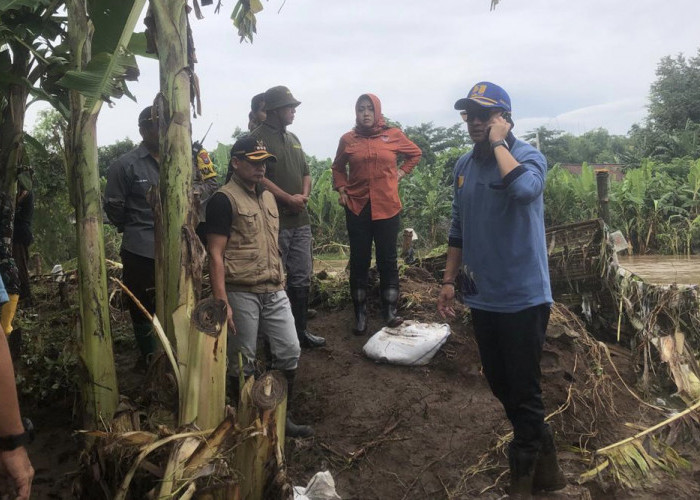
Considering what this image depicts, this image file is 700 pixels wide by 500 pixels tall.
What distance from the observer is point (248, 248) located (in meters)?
3.48

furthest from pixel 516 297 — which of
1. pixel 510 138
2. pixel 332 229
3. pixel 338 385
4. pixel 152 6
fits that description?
pixel 332 229

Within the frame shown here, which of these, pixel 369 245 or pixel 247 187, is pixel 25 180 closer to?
pixel 247 187

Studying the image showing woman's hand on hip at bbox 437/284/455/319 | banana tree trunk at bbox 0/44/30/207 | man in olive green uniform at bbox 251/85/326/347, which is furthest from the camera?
man in olive green uniform at bbox 251/85/326/347

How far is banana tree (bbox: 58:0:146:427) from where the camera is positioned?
303 cm

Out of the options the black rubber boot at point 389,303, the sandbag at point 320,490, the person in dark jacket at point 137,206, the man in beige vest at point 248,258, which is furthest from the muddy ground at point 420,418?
the person in dark jacket at point 137,206

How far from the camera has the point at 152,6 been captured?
283cm

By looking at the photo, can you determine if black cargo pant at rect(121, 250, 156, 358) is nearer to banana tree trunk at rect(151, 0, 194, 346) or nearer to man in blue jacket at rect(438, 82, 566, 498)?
banana tree trunk at rect(151, 0, 194, 346)

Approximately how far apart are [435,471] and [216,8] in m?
3.03

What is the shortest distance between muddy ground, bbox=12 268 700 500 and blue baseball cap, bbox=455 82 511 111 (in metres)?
2.01

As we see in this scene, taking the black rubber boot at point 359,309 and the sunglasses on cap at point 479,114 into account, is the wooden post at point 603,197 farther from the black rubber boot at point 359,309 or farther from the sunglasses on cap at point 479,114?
the sunglasses on cap at point 479,114

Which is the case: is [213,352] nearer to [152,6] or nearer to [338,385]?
[152,6]

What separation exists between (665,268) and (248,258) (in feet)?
29.8

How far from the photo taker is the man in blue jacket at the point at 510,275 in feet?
9.35

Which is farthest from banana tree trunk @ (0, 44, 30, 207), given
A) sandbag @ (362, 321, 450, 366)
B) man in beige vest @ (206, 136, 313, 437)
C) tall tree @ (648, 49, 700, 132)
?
tall tree @ (648, 49, 700, 132)
